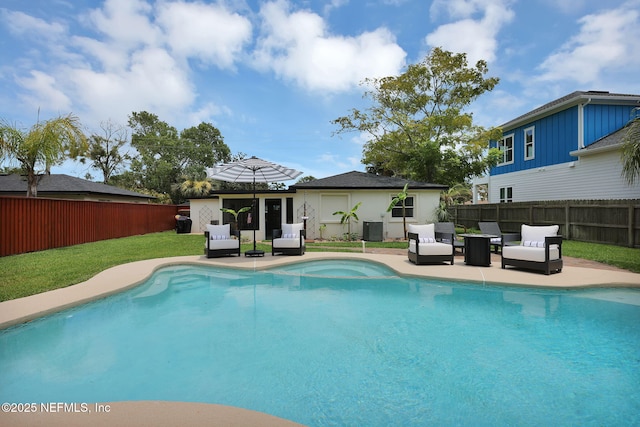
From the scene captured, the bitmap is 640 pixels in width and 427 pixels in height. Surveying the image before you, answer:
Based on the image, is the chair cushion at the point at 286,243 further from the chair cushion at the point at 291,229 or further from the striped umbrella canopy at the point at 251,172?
the striped umbrella canopy at the point at 251,172

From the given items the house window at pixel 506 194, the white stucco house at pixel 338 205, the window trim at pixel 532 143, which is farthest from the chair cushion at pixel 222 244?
the house window at pixel 506 194

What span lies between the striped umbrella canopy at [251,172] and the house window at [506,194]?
15251mm

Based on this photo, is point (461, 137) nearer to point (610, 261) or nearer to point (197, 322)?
point (610, 261)

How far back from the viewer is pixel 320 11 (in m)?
12.3

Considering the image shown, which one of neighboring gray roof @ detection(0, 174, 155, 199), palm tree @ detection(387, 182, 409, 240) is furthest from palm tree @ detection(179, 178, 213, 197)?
palm tree @ detection(387, 182, 409, 240)

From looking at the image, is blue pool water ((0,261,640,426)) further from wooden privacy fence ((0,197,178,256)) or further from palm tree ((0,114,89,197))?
palm tree ((0,114,89,197))

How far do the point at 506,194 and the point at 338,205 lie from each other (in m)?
11.7

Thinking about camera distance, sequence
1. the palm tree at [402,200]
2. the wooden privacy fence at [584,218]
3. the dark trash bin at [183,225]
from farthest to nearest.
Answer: the dark trash bin at [183,225] < the palm tree at [402,200] < the wooden privacy fence at [584,218]

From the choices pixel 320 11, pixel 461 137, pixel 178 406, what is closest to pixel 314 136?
pixel 461 137

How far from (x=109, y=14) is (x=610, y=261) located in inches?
657

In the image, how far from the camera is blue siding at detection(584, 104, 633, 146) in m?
14.8

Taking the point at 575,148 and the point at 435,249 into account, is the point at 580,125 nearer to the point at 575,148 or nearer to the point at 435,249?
the point at 575,148

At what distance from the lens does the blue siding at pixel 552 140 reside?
1520 centimetres

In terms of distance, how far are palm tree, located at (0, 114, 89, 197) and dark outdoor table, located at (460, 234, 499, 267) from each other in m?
14.1
